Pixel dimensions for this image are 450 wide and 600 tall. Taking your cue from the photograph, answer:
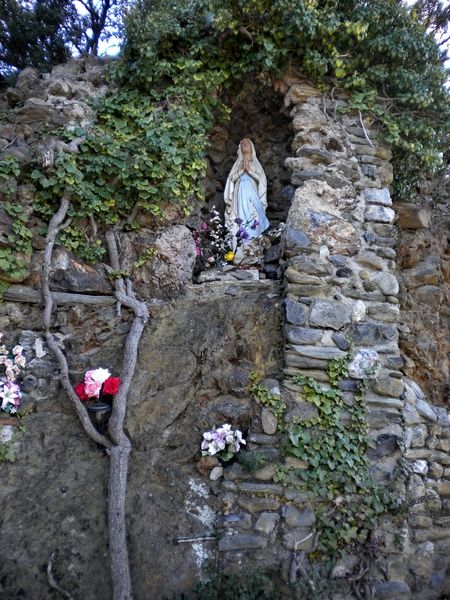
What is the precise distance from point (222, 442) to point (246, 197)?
2.45 m

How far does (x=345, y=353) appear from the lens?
3369 mm

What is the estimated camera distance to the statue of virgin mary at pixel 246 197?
4.50m

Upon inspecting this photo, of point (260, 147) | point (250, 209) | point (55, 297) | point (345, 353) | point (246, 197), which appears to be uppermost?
point (260, 147)

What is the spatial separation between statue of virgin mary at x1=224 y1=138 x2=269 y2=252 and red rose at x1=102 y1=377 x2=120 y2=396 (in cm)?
179

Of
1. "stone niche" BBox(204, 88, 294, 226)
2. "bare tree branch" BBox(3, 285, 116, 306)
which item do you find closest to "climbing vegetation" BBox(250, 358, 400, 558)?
"bare tree branch" BBox(3, 285, 116, 306)

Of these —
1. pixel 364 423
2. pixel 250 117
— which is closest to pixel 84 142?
pixel 250 117

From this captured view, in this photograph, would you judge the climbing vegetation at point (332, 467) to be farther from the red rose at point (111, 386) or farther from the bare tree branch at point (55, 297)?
the bare tree branch at point (55, 297)

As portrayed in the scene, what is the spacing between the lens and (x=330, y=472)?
10.0 feet

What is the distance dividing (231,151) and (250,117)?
0.38m

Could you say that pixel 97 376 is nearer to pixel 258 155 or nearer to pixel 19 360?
pixel 19 360

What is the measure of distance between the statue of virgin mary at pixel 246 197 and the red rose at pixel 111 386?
70.3 inches

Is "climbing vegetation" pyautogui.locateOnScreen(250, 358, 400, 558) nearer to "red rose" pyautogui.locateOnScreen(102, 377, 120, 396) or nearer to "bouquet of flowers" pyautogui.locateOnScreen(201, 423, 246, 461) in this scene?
"bouquet of flowers" pyautogui.locateOnScreen(201, 423, 246, 461)

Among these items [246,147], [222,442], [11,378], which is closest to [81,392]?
[11,378]

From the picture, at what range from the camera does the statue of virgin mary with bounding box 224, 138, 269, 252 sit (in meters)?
4.50
